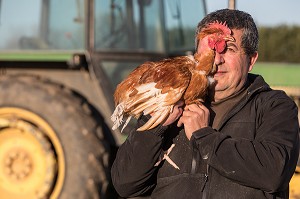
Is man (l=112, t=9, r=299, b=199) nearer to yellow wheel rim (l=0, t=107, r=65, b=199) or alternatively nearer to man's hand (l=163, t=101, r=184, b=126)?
A: man's hand (l=163, t=101, r=184, b=126)

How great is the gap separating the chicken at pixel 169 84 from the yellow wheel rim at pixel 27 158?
2678 millimetres

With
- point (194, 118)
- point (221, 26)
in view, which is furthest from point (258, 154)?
point (221, 26)

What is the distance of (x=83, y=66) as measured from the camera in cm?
543

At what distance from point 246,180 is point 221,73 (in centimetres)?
48

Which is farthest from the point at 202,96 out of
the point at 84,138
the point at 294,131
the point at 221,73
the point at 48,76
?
the point at 48,76

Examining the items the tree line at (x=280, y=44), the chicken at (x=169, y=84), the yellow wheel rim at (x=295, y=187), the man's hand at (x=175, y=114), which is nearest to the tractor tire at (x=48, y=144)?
the yellow wheel rim at (x=295, y=187)

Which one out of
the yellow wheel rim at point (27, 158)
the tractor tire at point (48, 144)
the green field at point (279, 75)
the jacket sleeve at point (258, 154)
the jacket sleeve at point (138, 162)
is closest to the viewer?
the jacket sleeve at point (258, 154)

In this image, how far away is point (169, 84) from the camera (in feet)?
8.78

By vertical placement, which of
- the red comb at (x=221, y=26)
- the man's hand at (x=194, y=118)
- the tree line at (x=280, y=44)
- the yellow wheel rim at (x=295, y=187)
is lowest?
the tree line at (x=280, y=44)

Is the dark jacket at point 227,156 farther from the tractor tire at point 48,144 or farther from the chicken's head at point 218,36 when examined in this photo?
the tractor tire at point 48,144

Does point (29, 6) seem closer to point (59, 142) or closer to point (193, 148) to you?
point (59, 142)

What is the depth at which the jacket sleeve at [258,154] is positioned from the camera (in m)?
2.50

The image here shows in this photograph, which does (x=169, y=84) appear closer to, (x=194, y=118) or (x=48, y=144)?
(x=194, y=118)

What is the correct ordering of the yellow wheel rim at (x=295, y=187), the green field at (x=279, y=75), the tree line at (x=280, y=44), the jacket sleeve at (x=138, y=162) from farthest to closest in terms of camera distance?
the tree line at (x=280, y=44)
the green field at (x=279, y=75)
the yellow wheel rim at (x=295, y=187)
the jacket sleeve at (x=138, y=162)
